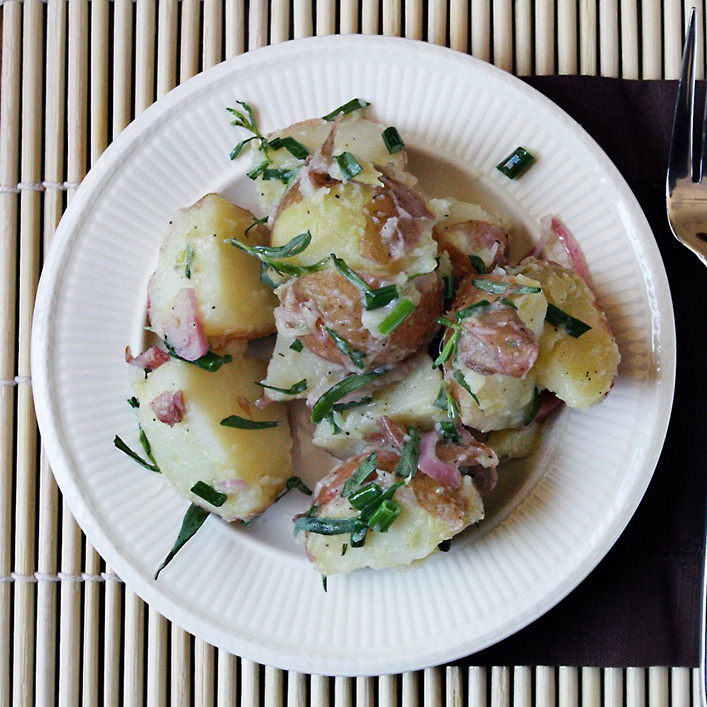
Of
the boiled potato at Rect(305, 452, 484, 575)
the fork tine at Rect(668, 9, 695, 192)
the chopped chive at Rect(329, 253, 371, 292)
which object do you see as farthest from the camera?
the fork tine at Rect(668, 9, 695, 192)

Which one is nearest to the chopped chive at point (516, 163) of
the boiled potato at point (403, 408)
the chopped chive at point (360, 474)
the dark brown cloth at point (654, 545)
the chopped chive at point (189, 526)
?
the dark brown cloth at point (654, 545)

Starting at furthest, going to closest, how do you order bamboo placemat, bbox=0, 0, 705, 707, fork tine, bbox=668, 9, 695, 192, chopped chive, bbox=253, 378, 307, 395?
bamboo placemat, bbox=0, 0, 705, 707
fork tine, bbox=668, 9, 695, 192
chopped chive, bbox=253, 378, 307, 395

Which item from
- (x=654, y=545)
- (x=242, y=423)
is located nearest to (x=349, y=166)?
(x=242, y=423)

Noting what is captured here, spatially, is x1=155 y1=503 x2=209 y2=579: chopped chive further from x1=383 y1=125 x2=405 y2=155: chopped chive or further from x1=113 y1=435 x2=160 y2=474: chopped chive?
x1=383 y1=125 x2=405 y2=155: chopped chive

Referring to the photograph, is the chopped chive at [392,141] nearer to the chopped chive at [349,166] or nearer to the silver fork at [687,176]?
the chopped chive at [349,166]

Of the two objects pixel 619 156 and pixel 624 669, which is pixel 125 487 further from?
pixel 619 156

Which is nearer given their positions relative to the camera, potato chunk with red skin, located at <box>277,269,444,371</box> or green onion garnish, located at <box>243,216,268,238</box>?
potato chunk with red skin, located at <box>277,269,444,371</box>

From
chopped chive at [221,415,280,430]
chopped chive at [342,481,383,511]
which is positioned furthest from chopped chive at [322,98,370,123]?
chopped chive at [342,481,383,511]
